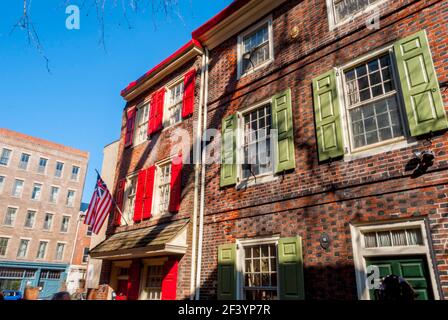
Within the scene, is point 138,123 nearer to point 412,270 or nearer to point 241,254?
point 241,254

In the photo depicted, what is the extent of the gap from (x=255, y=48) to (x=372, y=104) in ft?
13.3

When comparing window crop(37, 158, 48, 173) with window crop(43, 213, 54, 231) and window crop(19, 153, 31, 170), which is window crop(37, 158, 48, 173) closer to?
window crop(19, 153, 31, 170)

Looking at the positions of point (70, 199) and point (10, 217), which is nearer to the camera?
point (10, 217)

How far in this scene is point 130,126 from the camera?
13359mm

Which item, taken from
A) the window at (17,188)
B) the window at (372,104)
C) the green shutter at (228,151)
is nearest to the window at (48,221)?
the window at (17,188)

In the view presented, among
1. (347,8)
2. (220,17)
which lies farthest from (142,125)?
(347,8)

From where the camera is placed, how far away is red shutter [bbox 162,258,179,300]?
8.70 m

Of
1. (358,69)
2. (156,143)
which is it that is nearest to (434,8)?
(358,69)

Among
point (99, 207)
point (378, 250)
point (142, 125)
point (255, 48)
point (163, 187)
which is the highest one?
point (255, 48)

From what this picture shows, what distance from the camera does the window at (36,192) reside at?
3612 centimetres

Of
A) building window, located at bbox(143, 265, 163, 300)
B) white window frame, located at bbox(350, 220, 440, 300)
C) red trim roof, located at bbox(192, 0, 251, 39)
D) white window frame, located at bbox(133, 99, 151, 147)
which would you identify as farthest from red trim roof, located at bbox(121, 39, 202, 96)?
white window frame, located at bbox(350, 220, 440, 300)

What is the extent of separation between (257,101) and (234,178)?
2081mm

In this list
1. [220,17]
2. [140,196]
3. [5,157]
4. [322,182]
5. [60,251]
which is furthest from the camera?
[60,251]
